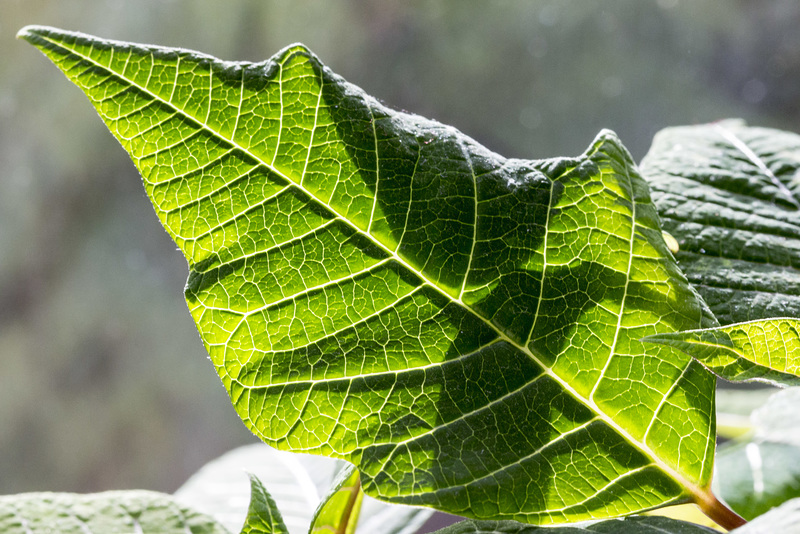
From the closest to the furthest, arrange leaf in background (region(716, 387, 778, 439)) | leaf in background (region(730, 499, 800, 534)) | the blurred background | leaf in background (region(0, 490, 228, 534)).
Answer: leaf in background (region(730, 499, 800, 534))
leaf in background (region(0, 490, 228, 534))
leaf in background (region(716, 387, 778, 439))
the blurred background

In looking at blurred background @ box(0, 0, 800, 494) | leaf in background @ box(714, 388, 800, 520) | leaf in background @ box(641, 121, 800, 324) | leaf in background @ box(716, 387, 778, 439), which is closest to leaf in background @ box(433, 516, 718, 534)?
leaf in background @ box(641, 121, 800, 324)

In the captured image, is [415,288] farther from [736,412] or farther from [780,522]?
[736,412]

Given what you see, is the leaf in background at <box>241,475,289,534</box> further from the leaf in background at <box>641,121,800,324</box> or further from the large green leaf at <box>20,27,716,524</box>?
the leaf in background at <box>641,121,800,324</box>

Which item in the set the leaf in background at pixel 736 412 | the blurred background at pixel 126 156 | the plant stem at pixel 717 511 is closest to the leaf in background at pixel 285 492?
the plant stem at pixel 717 511

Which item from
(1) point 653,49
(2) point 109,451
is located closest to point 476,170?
(1) point 653,49

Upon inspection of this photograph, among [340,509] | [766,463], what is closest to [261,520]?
[340,509]

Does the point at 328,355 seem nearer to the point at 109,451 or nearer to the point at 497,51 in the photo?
the point at 497,51
